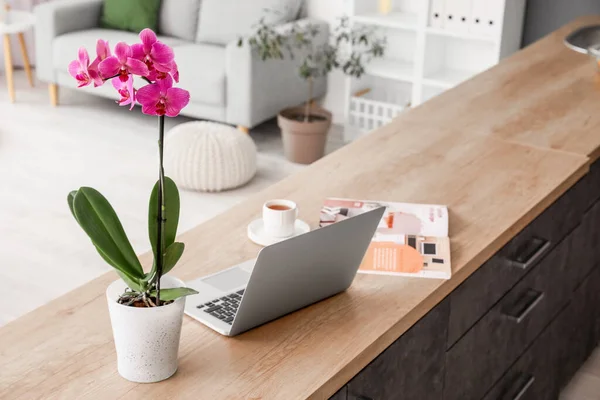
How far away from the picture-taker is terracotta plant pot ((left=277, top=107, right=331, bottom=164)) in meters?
4.64

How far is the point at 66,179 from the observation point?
14.5 ft

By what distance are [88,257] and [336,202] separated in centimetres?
191

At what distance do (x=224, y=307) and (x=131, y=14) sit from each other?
4.21 metres

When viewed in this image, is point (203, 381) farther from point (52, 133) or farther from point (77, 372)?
point (52, 133)

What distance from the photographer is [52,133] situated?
5074 millimetres

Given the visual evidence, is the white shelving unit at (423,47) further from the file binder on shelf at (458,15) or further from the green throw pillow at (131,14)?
the green throw pillow at (131,14)

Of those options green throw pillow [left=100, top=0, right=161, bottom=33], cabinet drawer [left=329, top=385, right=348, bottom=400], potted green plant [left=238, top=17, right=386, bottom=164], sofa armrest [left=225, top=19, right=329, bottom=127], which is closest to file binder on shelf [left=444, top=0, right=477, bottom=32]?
potted green plant [left=238, top=17, right=386, bottom=164]

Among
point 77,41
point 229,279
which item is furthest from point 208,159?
point 229,279

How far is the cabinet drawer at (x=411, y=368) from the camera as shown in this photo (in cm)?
151

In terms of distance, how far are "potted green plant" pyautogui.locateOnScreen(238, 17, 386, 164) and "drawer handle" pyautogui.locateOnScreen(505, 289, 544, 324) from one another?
256 cm

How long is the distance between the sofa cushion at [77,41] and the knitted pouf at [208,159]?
45.1 inches

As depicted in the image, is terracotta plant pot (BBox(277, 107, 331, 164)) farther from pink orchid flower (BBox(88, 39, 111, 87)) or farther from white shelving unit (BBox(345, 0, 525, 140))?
pink orchid flower (BBox(88, 39, 111, 87))

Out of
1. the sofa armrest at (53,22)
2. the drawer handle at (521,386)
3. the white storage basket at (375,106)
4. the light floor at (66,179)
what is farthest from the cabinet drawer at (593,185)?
the sofa armrest at (53,22)

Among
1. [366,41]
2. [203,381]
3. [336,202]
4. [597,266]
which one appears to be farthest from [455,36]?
[203,381]
